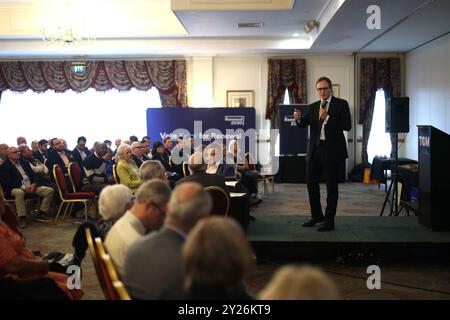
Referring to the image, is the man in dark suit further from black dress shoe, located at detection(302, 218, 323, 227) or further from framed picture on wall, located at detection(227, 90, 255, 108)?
framed picture on wall, located at detection(227, 90, 255, 108)

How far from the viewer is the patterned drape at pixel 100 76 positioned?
474 inches

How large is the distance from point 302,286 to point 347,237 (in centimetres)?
357

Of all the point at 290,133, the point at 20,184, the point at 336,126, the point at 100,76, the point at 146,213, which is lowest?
the point at 20,184

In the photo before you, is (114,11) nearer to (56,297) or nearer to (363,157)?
(363,157)

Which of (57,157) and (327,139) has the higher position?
(327,139)

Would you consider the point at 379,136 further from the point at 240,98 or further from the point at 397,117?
the point at 397,117

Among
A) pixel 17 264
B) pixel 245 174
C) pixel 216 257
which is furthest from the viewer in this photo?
pixel 245 174

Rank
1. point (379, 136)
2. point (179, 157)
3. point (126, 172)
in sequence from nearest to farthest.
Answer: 1. point (126, 172)
2. point (179, 157)
3. point (379, 136)

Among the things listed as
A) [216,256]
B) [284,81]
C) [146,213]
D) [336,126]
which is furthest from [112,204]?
[284,81]

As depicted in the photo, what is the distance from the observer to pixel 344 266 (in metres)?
4.62

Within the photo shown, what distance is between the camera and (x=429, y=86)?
10.5m

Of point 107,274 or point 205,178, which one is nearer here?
point 107,274
